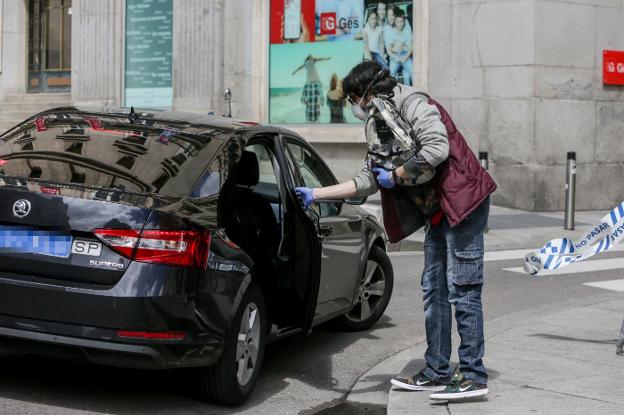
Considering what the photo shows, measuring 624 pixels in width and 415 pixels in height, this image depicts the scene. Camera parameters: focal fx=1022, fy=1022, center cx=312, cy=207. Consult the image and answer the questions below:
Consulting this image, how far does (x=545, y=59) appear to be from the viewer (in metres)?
17.7

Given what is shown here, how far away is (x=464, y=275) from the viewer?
5.56 m

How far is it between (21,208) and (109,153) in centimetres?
71

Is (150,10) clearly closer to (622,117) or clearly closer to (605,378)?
(622,117)

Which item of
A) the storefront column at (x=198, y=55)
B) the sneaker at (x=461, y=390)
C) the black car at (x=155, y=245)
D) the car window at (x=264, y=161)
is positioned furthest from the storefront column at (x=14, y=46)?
the sneaker at (x=461, y=390)

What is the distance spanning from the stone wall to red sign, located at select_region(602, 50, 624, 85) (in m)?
0.11

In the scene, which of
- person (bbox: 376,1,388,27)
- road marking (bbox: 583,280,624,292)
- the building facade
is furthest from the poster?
road marking (bbox: 583,280,624,292)

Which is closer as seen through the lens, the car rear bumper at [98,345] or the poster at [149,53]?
the car rear bumper at [98,345]

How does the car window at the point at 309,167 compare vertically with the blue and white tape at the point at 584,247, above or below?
above

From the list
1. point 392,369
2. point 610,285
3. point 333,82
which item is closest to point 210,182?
point 392,369

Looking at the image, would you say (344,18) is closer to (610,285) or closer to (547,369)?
(610,285)

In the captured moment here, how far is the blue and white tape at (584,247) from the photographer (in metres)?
6.98

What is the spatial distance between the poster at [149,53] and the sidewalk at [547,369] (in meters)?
14.7

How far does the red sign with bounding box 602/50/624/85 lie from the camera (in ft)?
60.3

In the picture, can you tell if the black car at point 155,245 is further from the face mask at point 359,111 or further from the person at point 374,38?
the person at point 374,38
